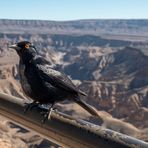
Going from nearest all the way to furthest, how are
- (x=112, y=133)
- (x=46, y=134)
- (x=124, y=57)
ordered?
(x=112, y=133) < (x=46, y=134) < (x=124, y=57)

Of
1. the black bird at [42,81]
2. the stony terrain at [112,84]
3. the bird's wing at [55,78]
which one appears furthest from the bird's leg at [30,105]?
the stony terrain at [112,84]

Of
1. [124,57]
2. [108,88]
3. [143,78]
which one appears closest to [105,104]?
[108,88]

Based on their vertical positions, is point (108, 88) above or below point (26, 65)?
below

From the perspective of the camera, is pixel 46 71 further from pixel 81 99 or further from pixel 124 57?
pixel 124 57

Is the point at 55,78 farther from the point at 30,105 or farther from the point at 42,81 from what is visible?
the point at 30,105

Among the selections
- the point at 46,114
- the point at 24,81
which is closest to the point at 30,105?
the point at 24,81

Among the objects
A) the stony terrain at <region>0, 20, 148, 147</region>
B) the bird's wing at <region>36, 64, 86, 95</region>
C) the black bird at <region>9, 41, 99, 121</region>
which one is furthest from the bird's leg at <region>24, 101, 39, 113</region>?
the stony terrain at <region>0, 20, 148, 147</region>
